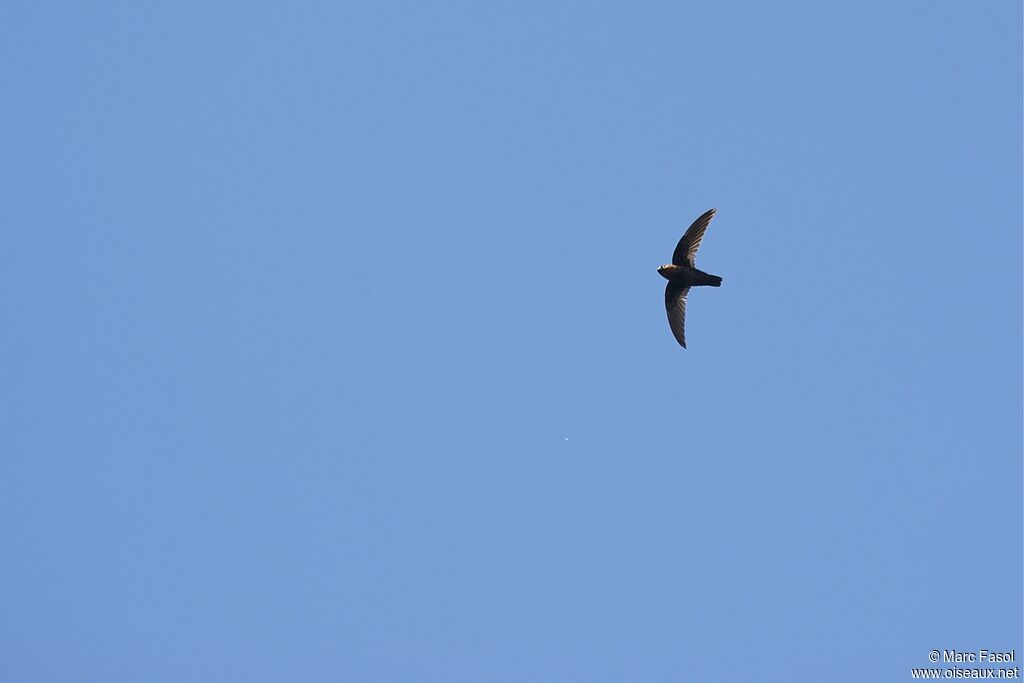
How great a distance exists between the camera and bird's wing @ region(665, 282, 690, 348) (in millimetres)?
58125

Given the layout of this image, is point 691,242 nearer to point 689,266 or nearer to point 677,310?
point 689,266

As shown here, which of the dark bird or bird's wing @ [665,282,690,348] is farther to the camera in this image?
bird's wing @ [665,282,690,348]

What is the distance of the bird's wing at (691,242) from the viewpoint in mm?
56125

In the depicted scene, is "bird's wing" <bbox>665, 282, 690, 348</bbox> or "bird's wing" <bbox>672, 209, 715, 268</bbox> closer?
"bird's wing" <bbox>672, 209, 715, 268</bbox>

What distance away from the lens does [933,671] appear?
55.3 meters

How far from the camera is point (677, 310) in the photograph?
191ft

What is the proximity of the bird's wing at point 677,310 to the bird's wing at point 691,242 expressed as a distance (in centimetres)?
160

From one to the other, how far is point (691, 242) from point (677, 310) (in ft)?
9.16

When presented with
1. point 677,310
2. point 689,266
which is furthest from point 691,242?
point 677,310

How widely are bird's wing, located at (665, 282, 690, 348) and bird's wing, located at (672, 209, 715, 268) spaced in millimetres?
1597

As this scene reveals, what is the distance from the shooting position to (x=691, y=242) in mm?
56406

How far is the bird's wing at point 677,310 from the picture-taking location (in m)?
58.1

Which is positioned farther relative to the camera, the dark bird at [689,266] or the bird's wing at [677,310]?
the bird's wing at [677,310]

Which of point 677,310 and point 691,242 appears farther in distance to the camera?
point 677,310
